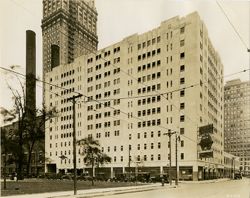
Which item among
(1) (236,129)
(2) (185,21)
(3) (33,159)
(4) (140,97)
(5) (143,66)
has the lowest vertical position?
(3) (33,159)

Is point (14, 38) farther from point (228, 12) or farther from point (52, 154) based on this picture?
point (52, 154)

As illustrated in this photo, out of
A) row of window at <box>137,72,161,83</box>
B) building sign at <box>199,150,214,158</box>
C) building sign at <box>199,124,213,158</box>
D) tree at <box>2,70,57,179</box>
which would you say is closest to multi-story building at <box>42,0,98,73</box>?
row of window at <box>137,72,161,83</box>

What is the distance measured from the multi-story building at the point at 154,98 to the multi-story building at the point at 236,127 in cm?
314

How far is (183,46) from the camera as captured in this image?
76062mm

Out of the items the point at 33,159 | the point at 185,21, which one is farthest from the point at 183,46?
the point at 33,159

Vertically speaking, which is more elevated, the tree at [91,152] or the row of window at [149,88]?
the row of window at [149,88]

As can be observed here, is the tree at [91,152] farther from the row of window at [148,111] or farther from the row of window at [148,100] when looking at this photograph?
the row of window at [148,100]

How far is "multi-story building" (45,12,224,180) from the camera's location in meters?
73.9

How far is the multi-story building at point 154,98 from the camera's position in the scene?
73.9 m

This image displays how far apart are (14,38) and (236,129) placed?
317 ft

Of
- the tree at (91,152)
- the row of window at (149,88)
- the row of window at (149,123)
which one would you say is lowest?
the tree at (91,152)

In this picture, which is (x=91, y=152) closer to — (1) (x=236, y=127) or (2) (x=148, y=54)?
(2) (x=148, y=54)

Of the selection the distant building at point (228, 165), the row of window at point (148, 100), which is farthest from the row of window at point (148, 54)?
the distant building at point (228, 165)

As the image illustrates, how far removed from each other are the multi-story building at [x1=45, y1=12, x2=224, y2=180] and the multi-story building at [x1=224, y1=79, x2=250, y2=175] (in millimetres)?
3143
